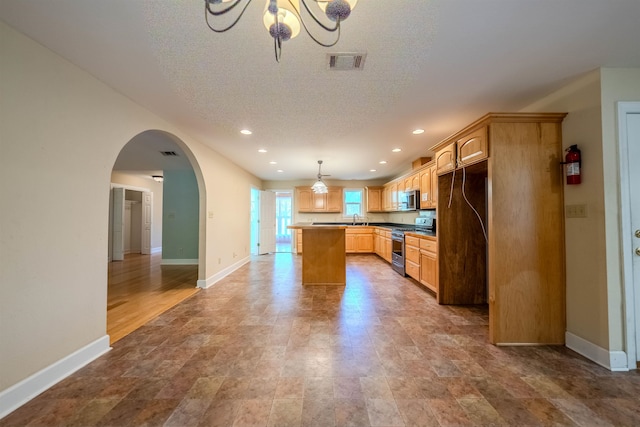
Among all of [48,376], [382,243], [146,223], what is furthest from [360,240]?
[146,223]

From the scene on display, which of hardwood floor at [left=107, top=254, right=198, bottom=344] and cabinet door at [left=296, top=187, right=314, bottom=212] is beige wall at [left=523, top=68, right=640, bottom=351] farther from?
cabinet door at [left=296, top=187, right=314, bottom=212]

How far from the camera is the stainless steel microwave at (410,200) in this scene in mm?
4906

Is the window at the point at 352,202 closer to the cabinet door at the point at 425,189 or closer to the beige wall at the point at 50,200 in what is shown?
the cabinet door at the point at 425,189

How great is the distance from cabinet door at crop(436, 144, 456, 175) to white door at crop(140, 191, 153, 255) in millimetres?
8632

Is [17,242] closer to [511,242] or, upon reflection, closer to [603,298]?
[511,242]

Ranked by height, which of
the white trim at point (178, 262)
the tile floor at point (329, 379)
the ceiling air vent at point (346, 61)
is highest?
the ceiling air vent at point (346, 61)

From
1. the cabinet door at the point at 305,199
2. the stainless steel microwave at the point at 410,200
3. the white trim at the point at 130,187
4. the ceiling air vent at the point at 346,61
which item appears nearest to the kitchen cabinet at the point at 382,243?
the stainless steel microwave at the point at 410,200

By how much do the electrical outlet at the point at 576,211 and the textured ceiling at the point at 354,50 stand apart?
111 cm

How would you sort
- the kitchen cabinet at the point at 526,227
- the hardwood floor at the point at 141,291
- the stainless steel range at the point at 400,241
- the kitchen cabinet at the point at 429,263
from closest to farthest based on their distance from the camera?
the kitchen cabinet at the point at 526,227 → the hardwood floor at the point at 141,291 → the kitchen cabinet at the point at 429,263 → the stainless steel range at the point at 400,241

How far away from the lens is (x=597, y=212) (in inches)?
77.4

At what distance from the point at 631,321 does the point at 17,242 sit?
4.46m

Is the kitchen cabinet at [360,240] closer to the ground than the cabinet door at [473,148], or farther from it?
closer to the ground

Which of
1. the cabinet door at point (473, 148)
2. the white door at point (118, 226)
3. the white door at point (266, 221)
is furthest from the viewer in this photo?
the white door at point (266, 221)

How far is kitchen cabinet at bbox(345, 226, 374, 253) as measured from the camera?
7207 millimetres
